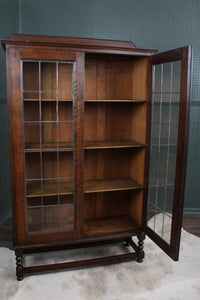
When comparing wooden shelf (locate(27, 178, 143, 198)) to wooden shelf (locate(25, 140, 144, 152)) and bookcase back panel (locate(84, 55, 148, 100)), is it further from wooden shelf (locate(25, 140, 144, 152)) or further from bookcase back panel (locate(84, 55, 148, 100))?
bookcase back panel (locate(84, 55, 148, 100))

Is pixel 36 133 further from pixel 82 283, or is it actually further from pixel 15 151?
pixel 82 283

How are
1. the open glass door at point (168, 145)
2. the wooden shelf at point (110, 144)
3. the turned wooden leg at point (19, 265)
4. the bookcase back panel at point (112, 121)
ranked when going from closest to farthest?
1. the open glass door at point (168, 145)
2. the turned wooden leg at point (19, 265)
3. the wooden shelf at point (110, 144)
4. the bookcase back panel at point (112, 121)

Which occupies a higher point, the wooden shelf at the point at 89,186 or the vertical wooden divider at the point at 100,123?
the vertical wooden divider at the point at 100,123

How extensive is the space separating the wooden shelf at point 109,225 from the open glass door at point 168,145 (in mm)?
177

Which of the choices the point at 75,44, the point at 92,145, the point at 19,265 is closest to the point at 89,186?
the point at 92,145

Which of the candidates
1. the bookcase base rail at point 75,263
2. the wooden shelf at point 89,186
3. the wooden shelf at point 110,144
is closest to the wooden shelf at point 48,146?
the wooden shelf at point 110,144

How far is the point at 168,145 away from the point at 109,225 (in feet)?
3.07

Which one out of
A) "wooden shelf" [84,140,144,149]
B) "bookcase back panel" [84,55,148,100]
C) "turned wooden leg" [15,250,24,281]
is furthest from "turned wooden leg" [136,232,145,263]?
"bookcase back panel" [84,55,148,100]

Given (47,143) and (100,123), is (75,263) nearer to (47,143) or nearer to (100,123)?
(47,143)

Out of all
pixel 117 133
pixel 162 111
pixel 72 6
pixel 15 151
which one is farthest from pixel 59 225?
pixel 72 6

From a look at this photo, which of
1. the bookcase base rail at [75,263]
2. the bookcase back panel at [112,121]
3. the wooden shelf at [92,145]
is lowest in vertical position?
the bookcase base rail at [75,263]

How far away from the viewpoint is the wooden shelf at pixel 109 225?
8.19ft

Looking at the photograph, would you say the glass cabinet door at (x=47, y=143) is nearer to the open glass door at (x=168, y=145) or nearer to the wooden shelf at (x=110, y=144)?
the wooden shelf at (x=110, y=144)

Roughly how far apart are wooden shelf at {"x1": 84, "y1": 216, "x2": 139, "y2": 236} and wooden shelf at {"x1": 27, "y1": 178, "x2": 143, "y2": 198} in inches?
14.4
